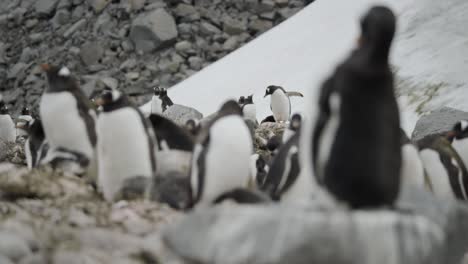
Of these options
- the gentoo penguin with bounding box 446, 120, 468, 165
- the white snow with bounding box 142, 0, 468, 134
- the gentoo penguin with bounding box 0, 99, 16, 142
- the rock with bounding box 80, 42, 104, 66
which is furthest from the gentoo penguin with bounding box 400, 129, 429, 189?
the rock with bounding box 80, 42, 104, 66

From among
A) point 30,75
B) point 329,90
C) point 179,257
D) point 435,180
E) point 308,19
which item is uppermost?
point 329,90

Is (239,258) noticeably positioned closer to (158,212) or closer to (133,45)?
(158,212)

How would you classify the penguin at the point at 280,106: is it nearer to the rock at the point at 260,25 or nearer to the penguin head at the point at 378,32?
the penguin head at the point at 378,32

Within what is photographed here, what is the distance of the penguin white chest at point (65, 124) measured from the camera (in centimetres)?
537

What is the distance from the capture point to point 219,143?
4176 millimetres

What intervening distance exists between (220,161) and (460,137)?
120 inches

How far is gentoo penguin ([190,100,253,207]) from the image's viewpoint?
164 inches

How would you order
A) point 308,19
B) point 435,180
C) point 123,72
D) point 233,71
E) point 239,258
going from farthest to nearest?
1. point 123,72
2. point 308,19
3. point 233,71
4. point 435,180
5. point 239,258

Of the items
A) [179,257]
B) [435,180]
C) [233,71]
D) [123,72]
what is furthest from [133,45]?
[179,257]

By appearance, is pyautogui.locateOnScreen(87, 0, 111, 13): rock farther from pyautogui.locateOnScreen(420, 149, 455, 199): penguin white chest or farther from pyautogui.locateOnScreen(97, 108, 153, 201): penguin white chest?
pyautogui.locateOnScreen(97, 108, 153, 201): penguin white chest

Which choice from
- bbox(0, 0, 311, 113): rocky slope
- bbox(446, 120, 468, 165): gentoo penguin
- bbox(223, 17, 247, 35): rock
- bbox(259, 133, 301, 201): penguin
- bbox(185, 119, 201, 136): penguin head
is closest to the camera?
bbox(259, 133, 301, 201): penguin

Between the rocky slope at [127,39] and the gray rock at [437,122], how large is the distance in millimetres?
17430

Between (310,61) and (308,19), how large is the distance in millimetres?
4939

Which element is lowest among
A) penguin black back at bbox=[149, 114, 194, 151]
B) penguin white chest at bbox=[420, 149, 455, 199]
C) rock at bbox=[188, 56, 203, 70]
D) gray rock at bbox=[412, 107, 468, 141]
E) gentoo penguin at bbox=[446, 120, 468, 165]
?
rock at bbox=[188, 56, 203, 70]
